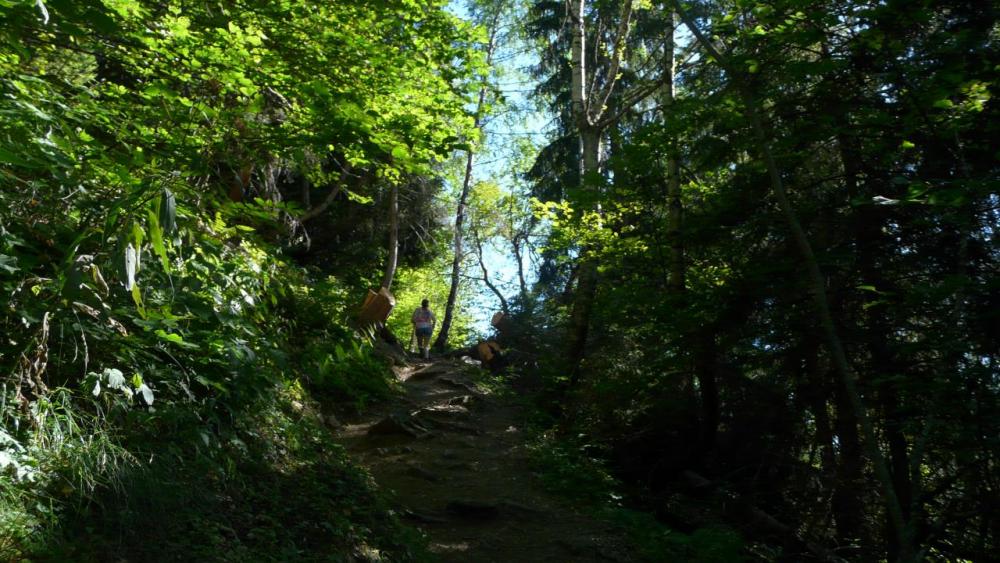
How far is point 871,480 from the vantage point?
7438 mm

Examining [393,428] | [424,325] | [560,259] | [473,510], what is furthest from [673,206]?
[424,325]

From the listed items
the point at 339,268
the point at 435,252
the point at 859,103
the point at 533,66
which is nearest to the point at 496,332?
the point at 435,252

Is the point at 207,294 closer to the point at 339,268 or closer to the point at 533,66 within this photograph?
the point at 339,268

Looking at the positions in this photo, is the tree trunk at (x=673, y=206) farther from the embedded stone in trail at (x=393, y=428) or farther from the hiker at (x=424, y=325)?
the hiker at (x=424, y=325)

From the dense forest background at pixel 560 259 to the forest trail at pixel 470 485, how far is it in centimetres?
53

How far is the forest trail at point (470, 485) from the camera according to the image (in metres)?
7.04

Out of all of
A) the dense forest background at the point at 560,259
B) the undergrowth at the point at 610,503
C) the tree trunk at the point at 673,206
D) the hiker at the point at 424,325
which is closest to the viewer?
the dense forest background at the point at 560,259

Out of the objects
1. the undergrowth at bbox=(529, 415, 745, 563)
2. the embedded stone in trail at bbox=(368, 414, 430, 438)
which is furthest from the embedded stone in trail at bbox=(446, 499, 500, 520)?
the embedded stone in trail at bbox=(368, 414, 430, 438)

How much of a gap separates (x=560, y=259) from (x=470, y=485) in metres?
4.45

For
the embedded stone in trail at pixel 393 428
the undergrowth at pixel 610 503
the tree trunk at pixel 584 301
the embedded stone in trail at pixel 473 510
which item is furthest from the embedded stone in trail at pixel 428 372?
the embedded stone in trail at pixel 473 510

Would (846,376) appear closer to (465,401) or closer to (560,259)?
(560,259)

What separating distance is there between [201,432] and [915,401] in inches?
237

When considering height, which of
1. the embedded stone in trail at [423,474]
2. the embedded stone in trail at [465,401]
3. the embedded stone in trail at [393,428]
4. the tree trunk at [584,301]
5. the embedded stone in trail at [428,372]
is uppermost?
the tree trunk at [584,301]

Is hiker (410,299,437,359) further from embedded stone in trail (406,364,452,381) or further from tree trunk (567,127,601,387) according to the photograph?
tree trunk (567,127,601,387)
